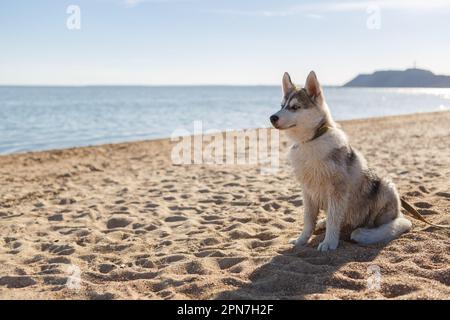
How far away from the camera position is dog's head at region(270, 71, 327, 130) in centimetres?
459

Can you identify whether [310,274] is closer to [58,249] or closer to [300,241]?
[300,241]

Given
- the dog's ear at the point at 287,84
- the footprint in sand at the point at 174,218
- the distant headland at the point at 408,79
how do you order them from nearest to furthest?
1. the dog's ear at the point at 287,84
2. the footprint in sand at the point at 174,218
3. the distant headland at the point at 408,79

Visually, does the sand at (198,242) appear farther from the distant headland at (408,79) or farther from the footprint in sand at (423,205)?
the distant headland at (408,79)

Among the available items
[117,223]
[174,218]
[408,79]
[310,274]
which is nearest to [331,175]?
[310,274]

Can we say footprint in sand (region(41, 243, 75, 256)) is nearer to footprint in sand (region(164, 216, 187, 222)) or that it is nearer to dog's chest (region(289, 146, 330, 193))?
footprint in sand (region(164, 216, 187, 222))

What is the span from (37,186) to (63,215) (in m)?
2.86

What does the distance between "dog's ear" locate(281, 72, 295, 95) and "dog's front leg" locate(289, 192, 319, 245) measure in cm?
117

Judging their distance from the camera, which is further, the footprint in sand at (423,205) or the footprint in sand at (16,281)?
the footprint in sand at (423,205)

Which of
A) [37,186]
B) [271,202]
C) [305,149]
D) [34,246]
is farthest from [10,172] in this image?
[305,149]

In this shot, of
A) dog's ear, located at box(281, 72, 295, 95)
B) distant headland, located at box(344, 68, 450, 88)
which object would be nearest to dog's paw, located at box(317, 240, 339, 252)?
dog's ear, located at box(281, 72, 295, 95)

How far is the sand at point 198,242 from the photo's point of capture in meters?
3.93

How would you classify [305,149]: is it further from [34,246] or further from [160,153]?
[160,153]

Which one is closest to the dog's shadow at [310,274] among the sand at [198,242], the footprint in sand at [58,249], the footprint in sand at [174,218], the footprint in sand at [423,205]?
the sand at [198,242]
